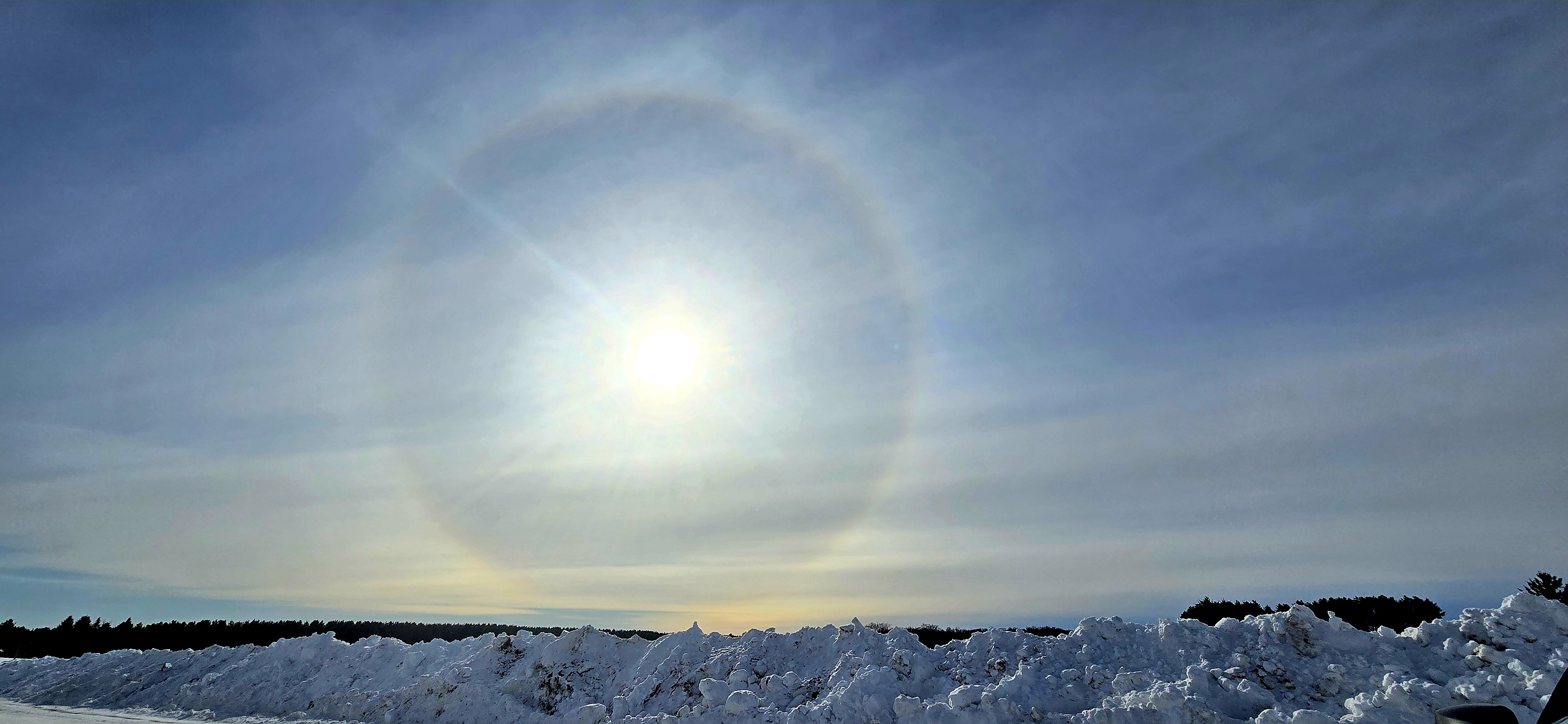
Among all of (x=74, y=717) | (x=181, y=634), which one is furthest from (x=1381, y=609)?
(x=181, y=634)

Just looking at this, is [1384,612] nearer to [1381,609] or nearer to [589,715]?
[1381,609]

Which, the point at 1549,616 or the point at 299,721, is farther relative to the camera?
the point at 299,721

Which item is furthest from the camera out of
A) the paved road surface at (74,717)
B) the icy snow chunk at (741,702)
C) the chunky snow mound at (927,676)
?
the paved road surface at (74,717)

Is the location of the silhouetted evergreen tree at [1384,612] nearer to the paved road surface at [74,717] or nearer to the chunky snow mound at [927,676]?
the chunky snow mound at [927,676]

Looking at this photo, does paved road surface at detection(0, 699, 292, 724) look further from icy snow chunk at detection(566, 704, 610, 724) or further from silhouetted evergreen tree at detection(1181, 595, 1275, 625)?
silhouetted evergreen tree at detection(1181, 595, 1275, 625)

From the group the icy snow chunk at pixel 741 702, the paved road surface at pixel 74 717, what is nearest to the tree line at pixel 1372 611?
the icy snow chunk at pixel 741 702

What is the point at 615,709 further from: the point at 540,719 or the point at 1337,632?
the point at 1337,632

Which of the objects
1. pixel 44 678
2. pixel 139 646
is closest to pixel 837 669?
pixel 44 678

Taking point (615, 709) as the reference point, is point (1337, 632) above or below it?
above

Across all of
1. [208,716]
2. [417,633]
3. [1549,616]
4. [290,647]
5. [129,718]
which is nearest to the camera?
[1549,616]
